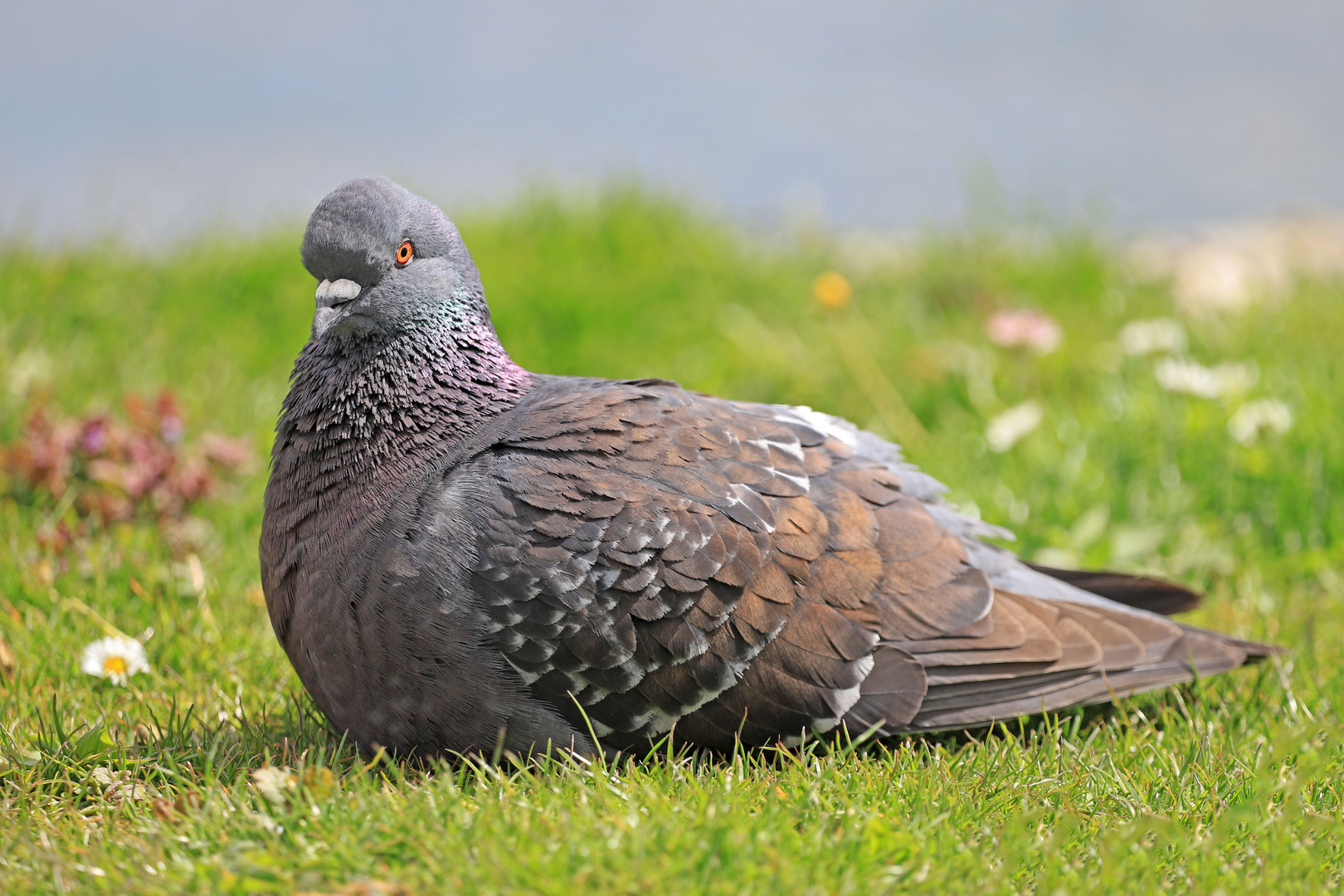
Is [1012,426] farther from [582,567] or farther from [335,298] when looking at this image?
[335,298]

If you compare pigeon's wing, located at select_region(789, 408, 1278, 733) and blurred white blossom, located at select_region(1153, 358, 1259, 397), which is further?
blurred white blossom, located at select_region(1153, 358, 1259, 397)

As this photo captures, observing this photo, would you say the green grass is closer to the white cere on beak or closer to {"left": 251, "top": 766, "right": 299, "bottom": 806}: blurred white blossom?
{"left": 251, "top": 766, "right": 299, "bottom": 806}: blurred white blossom

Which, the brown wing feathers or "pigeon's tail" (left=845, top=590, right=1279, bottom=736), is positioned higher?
the brown wing feathers

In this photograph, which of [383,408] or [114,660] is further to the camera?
[114,660]

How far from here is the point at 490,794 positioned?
2875 millimetres

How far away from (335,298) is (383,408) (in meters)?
0.35

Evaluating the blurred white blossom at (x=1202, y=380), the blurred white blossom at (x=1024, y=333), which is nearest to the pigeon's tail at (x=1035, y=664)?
the blurred white blossom at (x=1202, y=380)

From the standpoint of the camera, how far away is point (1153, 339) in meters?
6.07

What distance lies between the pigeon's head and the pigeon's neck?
6 centimetres

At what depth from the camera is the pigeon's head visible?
11.0 feet

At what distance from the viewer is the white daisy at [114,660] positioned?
3.72m

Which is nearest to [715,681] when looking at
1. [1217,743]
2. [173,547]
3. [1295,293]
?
[1217,743]

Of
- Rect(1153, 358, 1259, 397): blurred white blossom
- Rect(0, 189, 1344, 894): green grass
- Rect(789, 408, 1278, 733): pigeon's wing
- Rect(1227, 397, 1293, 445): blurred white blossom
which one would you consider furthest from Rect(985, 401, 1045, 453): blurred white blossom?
Rect(789, 408, 1278, 733): pigeon's wing

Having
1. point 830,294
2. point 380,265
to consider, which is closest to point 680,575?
point 380,265
